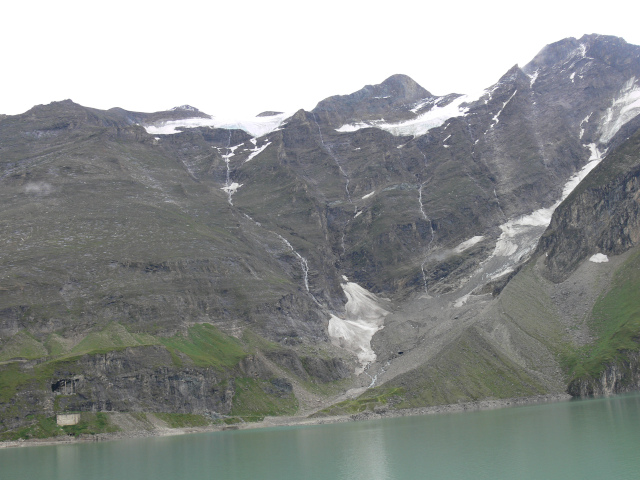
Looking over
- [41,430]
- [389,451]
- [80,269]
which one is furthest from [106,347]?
[389,451]

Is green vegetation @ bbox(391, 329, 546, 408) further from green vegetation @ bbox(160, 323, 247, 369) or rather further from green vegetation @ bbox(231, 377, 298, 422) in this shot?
green vegetation @ bbox(160, 323, 247, 369)

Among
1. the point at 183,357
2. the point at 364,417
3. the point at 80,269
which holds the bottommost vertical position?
the point at 364,417

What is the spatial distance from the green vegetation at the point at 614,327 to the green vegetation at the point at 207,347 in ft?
294

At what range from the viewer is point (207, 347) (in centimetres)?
17588

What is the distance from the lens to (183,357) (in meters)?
162

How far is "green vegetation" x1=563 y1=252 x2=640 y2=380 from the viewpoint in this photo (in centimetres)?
15462

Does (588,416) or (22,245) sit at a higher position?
(22,245)

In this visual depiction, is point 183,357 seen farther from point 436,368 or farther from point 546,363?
point 546,363

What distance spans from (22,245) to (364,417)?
118766mm

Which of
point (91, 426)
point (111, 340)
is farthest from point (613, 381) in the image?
point (111, 340)

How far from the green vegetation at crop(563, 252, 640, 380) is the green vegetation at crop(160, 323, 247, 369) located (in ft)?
294

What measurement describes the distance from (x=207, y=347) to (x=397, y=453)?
333 feet

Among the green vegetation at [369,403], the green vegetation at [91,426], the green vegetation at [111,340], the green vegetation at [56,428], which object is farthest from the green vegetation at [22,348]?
the green vegetation at [369,403]

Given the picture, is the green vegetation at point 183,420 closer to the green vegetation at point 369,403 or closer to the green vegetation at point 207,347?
the green vegetation at point 207,347
